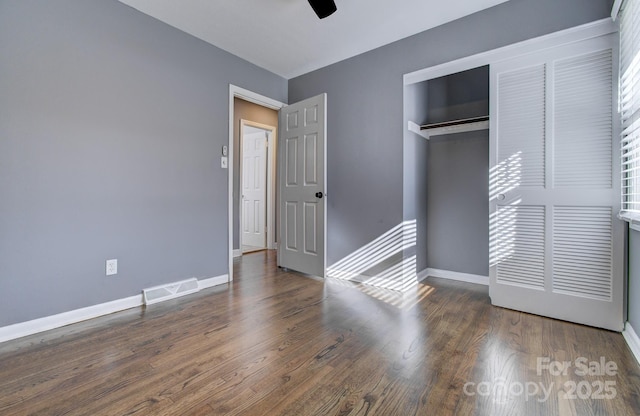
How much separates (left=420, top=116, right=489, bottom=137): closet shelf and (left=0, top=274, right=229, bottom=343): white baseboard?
3.37m

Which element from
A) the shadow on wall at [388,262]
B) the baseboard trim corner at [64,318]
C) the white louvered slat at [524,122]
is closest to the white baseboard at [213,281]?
the baseboard trim corner at [64,318]

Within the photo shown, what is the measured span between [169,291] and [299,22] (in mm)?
2804

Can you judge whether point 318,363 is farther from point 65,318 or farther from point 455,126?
point 455,126

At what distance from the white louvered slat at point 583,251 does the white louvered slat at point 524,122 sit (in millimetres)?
341

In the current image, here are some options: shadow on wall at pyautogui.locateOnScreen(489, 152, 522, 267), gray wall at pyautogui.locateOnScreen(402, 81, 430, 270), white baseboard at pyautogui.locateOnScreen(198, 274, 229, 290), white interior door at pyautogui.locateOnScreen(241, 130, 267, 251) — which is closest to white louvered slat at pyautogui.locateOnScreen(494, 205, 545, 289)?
shadow on wall at pyautogui.locateOnScreen(489, 152, 522, 267)

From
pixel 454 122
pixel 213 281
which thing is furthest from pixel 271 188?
pixel 454 122

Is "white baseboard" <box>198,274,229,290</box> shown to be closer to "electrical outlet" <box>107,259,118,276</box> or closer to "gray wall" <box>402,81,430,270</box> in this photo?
"electrical outlet" <box>107,259,118,276</box>

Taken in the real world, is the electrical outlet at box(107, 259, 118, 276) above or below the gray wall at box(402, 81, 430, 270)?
below

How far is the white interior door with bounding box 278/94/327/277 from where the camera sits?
3439mm

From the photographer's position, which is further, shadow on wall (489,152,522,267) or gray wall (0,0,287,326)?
shadow on wall (489,152,522,267)

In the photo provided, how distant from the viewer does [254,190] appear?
18.4ft

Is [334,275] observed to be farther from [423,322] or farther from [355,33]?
[355,33]

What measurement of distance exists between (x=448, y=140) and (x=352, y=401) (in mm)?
2994

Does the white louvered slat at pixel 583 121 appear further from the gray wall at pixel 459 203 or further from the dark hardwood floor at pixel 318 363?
the dark hardwood floor at pixel 318 363
